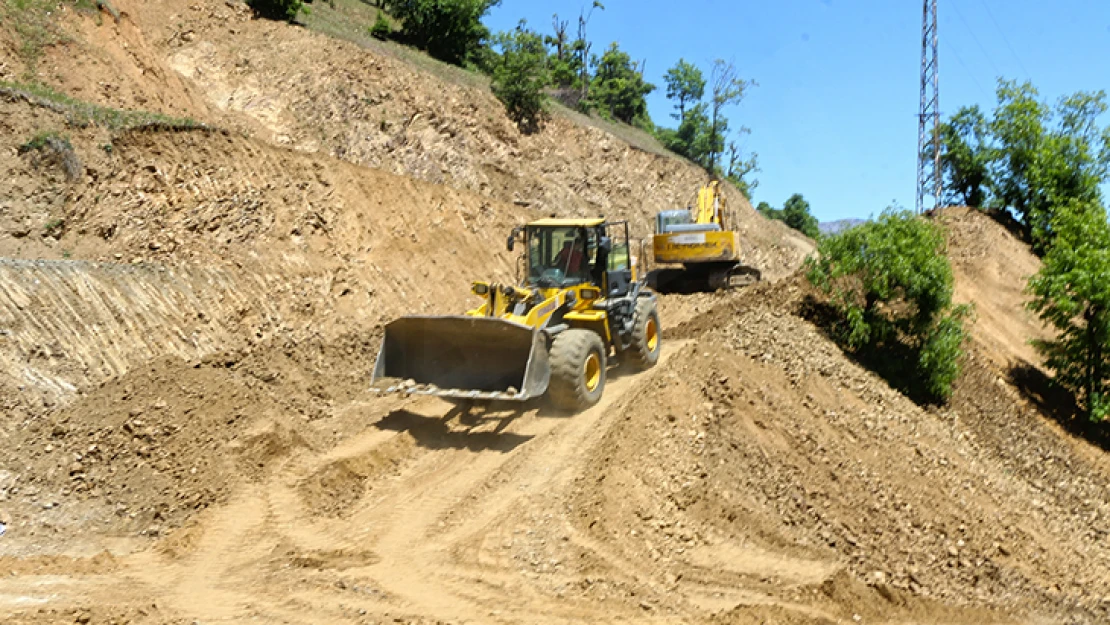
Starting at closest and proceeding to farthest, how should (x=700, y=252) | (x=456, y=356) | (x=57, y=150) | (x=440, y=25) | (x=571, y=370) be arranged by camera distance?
(x=571, y=370)
(x=456, y=356)
(x=57, y=150)
(x=700, y=252)
(x=440, y=25)

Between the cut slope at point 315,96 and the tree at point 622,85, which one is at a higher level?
the tree at point 622,85

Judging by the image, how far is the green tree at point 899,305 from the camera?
14.4 m

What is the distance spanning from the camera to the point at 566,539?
7848mm

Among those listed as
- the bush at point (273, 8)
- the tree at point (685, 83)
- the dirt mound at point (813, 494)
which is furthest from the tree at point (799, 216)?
the dirt mound at point (813, 494)

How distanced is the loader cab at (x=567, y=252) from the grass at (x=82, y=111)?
7300 mm

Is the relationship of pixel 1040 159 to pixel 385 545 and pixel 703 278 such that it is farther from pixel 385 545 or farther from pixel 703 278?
pixel 385 545

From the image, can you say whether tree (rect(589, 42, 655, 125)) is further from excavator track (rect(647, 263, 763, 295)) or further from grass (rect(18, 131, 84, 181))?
grass (rect(18, 131, 84, 181))

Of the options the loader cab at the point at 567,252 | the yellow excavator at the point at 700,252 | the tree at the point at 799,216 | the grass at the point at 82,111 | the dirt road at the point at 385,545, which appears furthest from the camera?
the tree at the point at 799,216

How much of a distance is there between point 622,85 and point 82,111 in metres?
36.3

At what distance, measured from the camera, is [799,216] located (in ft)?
184

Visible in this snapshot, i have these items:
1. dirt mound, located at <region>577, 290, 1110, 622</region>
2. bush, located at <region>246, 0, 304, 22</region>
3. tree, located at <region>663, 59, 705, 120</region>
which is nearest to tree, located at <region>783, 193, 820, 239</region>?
tree, located at <region>663, 59, 705, 120</region>

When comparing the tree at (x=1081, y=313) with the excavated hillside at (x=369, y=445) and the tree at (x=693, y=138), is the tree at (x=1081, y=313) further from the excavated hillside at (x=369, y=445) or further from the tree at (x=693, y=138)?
the tree at (x=693, y=138)

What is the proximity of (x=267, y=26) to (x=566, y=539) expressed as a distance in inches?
783

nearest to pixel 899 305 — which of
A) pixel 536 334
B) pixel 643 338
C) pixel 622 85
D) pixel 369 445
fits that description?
pixel 643 338
